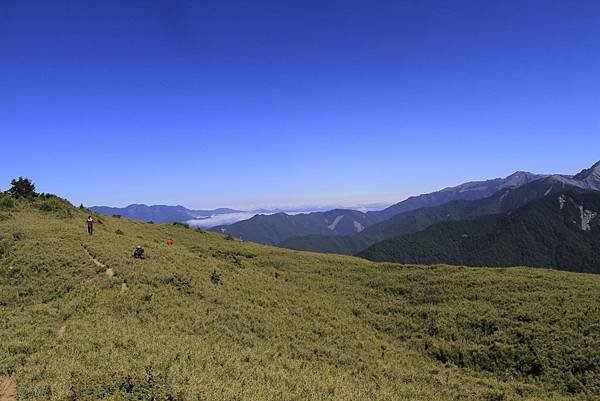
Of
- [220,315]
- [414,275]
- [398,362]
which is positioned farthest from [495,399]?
[414,275]

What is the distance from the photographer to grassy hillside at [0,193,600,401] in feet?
50.5

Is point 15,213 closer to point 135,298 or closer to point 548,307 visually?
point 135,298

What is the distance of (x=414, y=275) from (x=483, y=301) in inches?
363

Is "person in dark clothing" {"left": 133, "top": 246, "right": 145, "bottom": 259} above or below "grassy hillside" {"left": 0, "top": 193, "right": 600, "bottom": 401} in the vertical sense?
above

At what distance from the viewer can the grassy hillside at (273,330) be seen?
1539 centimetres

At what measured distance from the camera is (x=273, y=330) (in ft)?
83.6

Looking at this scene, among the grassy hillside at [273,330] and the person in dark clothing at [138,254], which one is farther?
the person in dark clothing at [138,254]

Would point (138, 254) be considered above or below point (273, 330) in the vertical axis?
above

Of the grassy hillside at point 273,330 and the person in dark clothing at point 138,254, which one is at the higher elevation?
the person in dark clothing at point 138,254

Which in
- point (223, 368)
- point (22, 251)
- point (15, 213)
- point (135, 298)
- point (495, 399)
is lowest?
point (495, 399)

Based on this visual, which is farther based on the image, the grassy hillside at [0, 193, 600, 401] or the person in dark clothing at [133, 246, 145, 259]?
the person in dark clothing at [133, 246, 145, 259]

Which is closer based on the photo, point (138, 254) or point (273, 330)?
point (273, 330)

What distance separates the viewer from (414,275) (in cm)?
3966

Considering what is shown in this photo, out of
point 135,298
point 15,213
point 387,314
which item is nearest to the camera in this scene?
point 135,298
